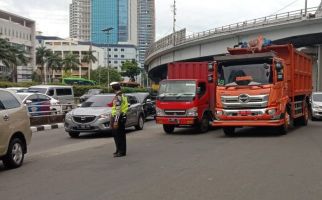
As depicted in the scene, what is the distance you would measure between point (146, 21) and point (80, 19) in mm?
31040

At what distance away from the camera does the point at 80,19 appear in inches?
6339

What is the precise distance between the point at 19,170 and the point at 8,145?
1.85ft

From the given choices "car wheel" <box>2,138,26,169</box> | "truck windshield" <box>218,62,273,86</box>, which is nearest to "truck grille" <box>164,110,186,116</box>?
"truck windshield" <box>218,62,273,86</box>

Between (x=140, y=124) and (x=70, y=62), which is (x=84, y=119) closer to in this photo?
(x=140, y=124)

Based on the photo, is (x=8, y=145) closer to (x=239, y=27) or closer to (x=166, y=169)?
(x=166, y=169)

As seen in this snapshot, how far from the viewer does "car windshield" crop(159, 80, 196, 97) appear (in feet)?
63.6

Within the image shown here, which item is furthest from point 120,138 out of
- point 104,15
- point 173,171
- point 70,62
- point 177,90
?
point 70,62

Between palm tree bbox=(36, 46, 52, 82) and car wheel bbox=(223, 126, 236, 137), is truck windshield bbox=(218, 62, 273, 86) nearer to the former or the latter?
car wheel bbox=(223, 126, 236, 137)

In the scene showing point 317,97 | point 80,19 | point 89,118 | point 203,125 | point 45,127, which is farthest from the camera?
point 80,19

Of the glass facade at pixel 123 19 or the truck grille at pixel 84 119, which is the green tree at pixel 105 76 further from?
the truck grille at pixel 84 119

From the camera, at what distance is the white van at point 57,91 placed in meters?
34.1

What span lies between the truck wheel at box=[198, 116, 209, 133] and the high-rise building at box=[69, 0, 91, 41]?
12946 cm

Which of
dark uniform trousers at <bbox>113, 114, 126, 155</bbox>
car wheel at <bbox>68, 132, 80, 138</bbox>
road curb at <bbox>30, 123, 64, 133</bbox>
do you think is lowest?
road curb at <bbox>30, 123, 64, 133</bbox>

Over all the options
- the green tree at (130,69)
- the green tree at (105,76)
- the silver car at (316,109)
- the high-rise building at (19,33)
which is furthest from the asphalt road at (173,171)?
the green tree at (105,76)
